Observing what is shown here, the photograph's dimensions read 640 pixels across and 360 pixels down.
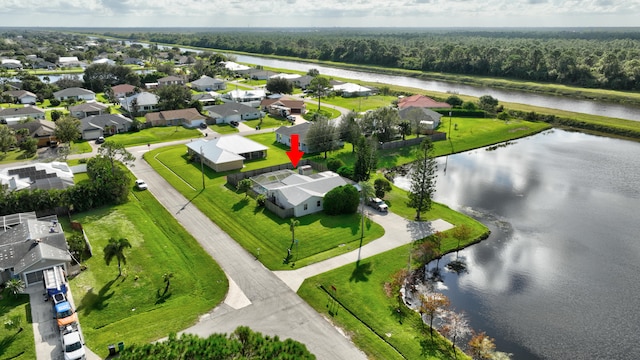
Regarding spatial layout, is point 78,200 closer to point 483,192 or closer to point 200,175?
point 200,175

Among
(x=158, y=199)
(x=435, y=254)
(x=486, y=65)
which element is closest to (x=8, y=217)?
(x=158, y=199)

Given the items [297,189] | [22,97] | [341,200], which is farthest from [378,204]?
[22,97]

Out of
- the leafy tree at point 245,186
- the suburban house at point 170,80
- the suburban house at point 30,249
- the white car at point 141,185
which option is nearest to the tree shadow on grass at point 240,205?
the leafy tree at point 245,186

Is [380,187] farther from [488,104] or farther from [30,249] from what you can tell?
[488,104]

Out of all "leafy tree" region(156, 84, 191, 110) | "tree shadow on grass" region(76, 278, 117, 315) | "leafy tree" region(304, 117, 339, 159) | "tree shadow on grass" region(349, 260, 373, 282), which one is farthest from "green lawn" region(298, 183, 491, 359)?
"leafy tree" region(156, 84, 191, 110)

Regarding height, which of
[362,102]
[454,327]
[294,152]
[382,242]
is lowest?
[454,327]
